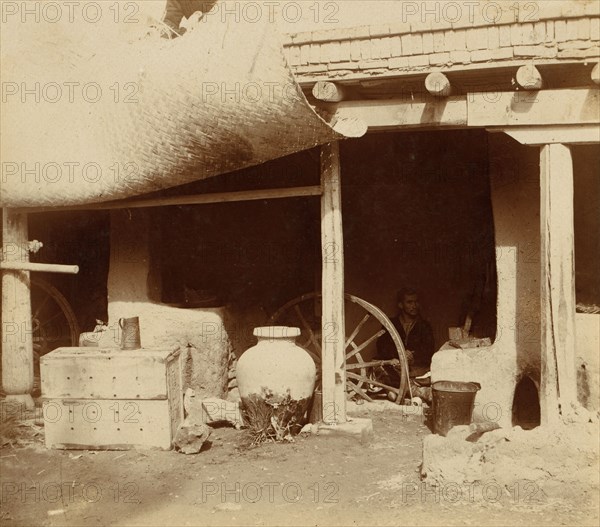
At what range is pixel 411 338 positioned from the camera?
25.5 feet

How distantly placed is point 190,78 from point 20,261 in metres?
2.75

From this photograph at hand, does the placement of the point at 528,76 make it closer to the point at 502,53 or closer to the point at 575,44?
the point at 502,53

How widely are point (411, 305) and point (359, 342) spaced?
0.95 metres

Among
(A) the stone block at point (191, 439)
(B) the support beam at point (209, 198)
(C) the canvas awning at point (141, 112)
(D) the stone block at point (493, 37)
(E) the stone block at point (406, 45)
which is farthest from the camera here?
(B) the support beam at point (209, 198)

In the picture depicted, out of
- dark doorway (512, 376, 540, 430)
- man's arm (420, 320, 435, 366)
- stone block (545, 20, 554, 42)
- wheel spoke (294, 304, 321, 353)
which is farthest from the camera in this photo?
man's arm (420, 320, 435, 366)

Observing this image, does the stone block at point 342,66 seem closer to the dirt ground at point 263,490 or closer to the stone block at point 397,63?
the stone block at point 397,63

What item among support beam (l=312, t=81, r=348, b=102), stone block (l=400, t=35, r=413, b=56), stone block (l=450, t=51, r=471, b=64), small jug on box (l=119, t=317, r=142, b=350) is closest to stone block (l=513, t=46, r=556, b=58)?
stone block (l=450, t=51, r=471, b=64)

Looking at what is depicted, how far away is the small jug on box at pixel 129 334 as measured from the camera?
6289 millimetres

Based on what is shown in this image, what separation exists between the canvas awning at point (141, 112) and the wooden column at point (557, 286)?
158 centimetres

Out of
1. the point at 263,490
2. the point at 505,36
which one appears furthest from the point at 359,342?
the point at 505,36

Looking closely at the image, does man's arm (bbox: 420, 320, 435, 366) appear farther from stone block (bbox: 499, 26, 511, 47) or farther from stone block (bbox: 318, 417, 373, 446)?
stone block (bbox: 499, 26, 511, 47)

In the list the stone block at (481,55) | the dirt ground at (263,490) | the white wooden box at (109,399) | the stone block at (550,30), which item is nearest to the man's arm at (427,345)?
the dirt ground at (263,490)

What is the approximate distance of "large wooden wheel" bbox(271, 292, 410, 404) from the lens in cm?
702

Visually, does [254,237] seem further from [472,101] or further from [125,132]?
[472,101]
